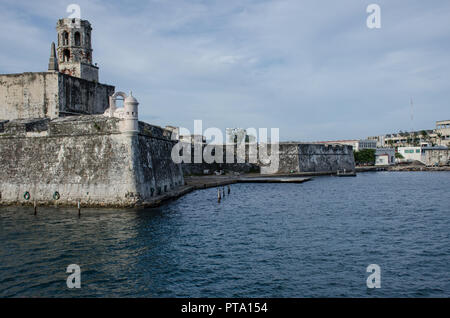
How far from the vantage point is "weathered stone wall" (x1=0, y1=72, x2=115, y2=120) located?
3247 centimetres

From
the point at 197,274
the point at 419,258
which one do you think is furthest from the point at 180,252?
the point at 419,258

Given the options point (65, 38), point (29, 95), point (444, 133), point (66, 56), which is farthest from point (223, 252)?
point (444, 133)

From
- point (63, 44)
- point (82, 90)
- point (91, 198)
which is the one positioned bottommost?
point (91, 198)

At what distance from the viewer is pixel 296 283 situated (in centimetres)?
1156

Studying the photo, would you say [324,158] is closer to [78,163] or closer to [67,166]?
[78,163]

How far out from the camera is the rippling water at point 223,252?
37.0 ft

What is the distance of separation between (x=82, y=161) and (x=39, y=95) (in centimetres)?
1220

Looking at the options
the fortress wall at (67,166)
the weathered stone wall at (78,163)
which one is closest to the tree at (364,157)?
the weathered stone wall at (78,163)

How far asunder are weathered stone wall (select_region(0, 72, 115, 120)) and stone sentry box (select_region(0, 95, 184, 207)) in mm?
5299

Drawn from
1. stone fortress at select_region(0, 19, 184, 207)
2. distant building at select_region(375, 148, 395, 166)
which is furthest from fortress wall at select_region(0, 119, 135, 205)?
distant building at select_region(375, 148, 395, 166)

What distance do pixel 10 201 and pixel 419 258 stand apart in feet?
80.9

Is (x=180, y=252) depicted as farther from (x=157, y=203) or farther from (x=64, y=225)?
(x=157, y=203)

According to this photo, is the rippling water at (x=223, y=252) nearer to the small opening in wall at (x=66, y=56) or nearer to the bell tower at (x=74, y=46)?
the bell tower at (x=74, y=46)

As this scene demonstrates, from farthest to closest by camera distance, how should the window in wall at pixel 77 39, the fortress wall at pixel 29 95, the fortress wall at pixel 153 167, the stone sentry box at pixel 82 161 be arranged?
the window in wall at pixel 77 39
the fortress wall at pixel 29 95
the fortress wall at pixel 153 167
the stone sentry box at pixel 82 161
